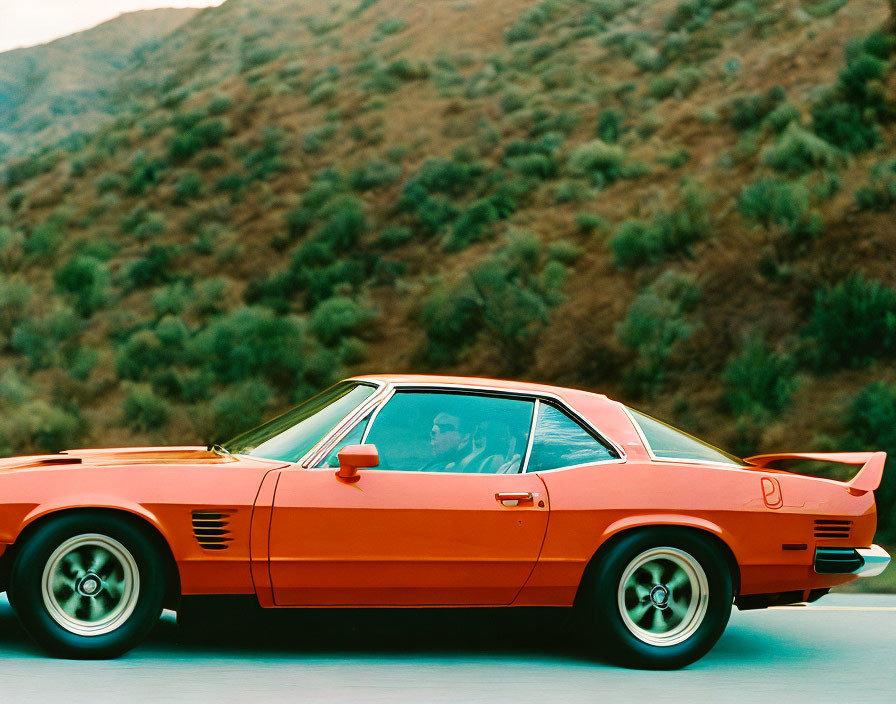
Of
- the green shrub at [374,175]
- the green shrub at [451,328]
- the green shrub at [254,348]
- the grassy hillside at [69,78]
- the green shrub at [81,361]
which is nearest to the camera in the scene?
the green shrub at [451,328]

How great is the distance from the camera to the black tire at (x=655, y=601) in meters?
5.57

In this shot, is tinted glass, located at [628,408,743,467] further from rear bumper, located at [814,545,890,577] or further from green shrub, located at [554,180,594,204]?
green shrub, located at [554,180,594,204]

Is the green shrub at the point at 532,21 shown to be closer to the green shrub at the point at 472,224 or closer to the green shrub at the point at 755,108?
the green shrub at the point at 755,108

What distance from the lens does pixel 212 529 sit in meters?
5.29

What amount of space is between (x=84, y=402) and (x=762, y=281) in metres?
13.8

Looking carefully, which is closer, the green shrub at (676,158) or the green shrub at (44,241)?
the green shrub at (676,158)

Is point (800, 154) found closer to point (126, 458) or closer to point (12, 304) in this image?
point (12, 304)

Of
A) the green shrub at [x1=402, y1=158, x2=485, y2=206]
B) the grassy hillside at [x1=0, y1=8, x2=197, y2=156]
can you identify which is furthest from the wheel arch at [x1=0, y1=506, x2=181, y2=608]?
the grassy hillside at [x1=0, y1=8, x2=197, y2=156]

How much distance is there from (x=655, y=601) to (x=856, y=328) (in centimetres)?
1440

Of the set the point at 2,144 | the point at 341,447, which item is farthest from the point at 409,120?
the point at 341,447

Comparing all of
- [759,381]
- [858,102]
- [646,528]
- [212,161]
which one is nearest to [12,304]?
[212,161]

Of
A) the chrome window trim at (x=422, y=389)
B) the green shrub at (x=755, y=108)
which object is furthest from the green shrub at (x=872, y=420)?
the green shrub at (x=755, y=108)

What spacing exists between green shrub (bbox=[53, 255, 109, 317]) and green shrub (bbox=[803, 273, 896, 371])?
17.2 m

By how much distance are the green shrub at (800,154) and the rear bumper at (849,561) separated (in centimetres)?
1960
